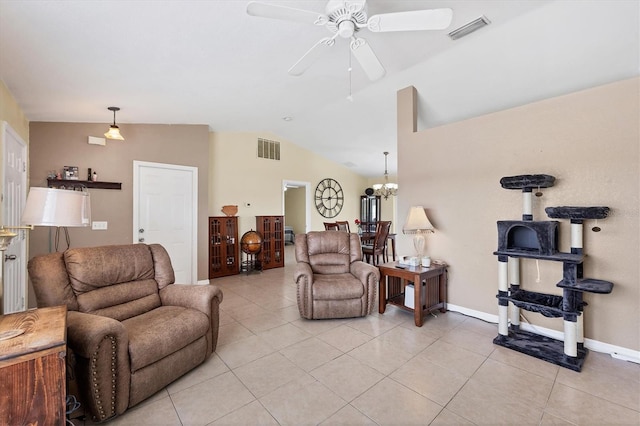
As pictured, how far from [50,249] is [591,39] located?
20.9 feet

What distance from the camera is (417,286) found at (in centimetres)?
307

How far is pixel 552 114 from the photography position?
2.73m

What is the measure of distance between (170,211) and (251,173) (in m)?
1.99

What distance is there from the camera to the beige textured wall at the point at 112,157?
3.48 m

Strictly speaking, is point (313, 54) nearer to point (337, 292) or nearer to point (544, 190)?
point (337, 292)

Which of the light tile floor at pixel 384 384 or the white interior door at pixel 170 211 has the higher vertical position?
the white interior door at pixel 170 211

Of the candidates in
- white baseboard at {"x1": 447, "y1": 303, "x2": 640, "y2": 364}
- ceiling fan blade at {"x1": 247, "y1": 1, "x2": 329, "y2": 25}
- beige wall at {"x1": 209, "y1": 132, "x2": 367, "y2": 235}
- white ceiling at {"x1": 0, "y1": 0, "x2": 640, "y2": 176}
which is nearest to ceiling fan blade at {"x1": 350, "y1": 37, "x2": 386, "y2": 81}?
ceiling fan blade at {"x1": 247, "y1": 1, "x2": 329, "y2": 25}

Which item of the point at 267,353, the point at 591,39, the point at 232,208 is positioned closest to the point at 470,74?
the point at 591,39

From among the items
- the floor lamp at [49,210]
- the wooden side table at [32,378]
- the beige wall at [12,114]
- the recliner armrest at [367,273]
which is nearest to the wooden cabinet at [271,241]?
the recliner armrest at [367,273]

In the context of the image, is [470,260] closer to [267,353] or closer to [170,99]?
[267,353]

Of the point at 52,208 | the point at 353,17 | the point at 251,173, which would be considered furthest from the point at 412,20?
the point at 251,173

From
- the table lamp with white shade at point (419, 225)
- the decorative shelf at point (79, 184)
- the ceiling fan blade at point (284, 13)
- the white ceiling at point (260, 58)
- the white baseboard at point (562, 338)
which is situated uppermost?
the white ceiling at point (260, 58)

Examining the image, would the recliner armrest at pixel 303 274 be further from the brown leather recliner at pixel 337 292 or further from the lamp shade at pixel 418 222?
the lamp shade at pixel 418 222

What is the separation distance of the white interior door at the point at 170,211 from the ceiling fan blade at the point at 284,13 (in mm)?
3463
